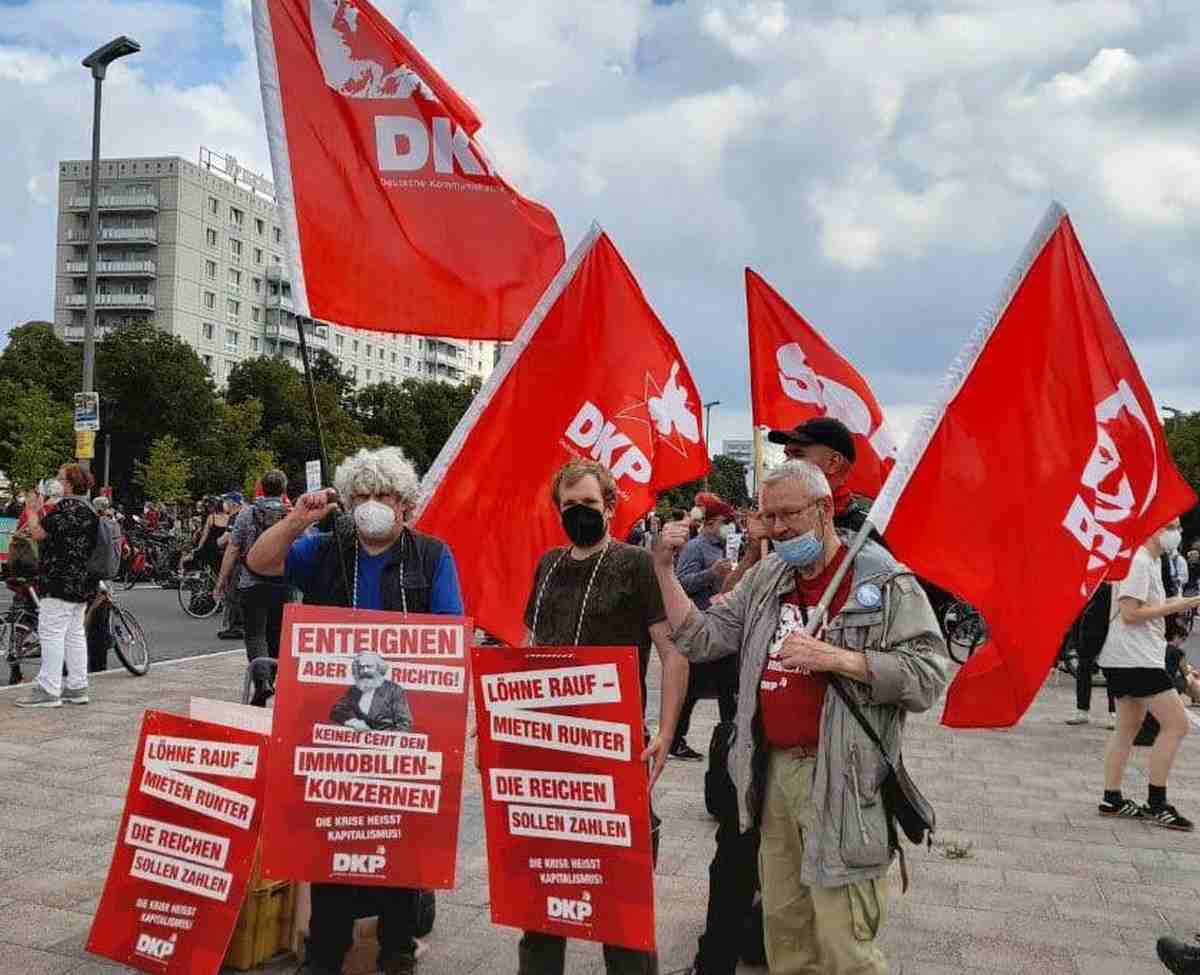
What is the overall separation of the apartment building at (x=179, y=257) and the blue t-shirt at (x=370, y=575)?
82002 millimetres

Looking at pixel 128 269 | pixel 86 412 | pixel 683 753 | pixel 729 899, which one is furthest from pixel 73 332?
pixel 729 899

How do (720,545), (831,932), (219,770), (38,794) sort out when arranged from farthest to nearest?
(720,545) < (38,794) < (219,770) < (831,932)

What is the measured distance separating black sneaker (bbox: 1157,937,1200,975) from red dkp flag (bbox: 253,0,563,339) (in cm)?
343

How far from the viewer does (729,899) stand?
12.9ft

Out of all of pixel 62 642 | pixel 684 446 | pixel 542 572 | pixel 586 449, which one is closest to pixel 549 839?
pixel 542 572

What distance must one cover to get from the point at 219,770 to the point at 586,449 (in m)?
1.94

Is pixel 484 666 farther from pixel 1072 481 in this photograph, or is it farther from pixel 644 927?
pixel 1072 481

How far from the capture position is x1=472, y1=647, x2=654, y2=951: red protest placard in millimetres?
3520

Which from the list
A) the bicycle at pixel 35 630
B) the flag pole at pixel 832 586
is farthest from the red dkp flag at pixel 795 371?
the bicycle at pixel 35 630

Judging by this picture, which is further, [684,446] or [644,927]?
[684,446]

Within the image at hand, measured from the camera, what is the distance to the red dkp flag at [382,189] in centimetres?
457

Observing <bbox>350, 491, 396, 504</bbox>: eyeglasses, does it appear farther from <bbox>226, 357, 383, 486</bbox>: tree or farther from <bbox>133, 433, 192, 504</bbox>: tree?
<bbox>226, 357, 383, 486</bbox>: tree

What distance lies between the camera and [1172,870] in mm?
5762

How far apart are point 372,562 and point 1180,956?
310cm
